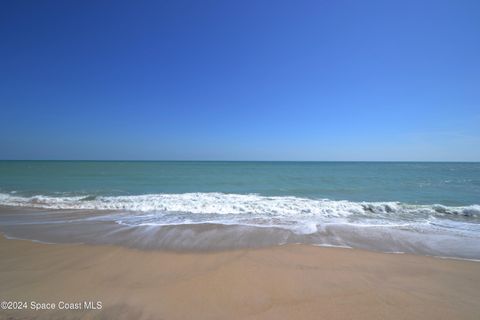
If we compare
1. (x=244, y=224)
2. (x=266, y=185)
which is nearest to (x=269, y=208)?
(x=244, y=224)

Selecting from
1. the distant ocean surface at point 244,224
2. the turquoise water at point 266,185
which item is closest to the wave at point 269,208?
the distant ocean surface at point 244,224

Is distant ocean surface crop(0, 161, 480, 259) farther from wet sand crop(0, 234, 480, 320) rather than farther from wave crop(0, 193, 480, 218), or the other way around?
wet sand crop(0, 234, 480, 320)

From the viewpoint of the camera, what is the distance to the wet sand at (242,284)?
3.22 meters

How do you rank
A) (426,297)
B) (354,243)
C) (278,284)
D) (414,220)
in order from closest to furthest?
(426,297) < (278,284) < (354,243) < (414,220)

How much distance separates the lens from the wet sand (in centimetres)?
322

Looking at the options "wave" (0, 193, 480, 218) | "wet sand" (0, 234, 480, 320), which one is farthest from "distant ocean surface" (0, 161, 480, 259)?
"wet sand" (0, 234, 480, 320)

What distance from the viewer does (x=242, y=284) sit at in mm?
3867

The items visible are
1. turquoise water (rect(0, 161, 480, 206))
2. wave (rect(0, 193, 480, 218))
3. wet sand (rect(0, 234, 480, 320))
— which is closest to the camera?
wet sand (rect(0, 234, 480, 320))

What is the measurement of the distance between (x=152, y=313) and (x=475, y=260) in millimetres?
7439

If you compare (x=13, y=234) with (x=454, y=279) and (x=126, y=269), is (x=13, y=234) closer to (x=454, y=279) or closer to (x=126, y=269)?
(x=126, y=269)

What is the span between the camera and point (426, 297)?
3559 millimetres

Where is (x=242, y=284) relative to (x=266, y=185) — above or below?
above

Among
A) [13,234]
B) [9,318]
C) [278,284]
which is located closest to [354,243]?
[278,284]

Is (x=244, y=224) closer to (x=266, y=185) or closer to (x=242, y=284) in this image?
(x=242, y=284)
